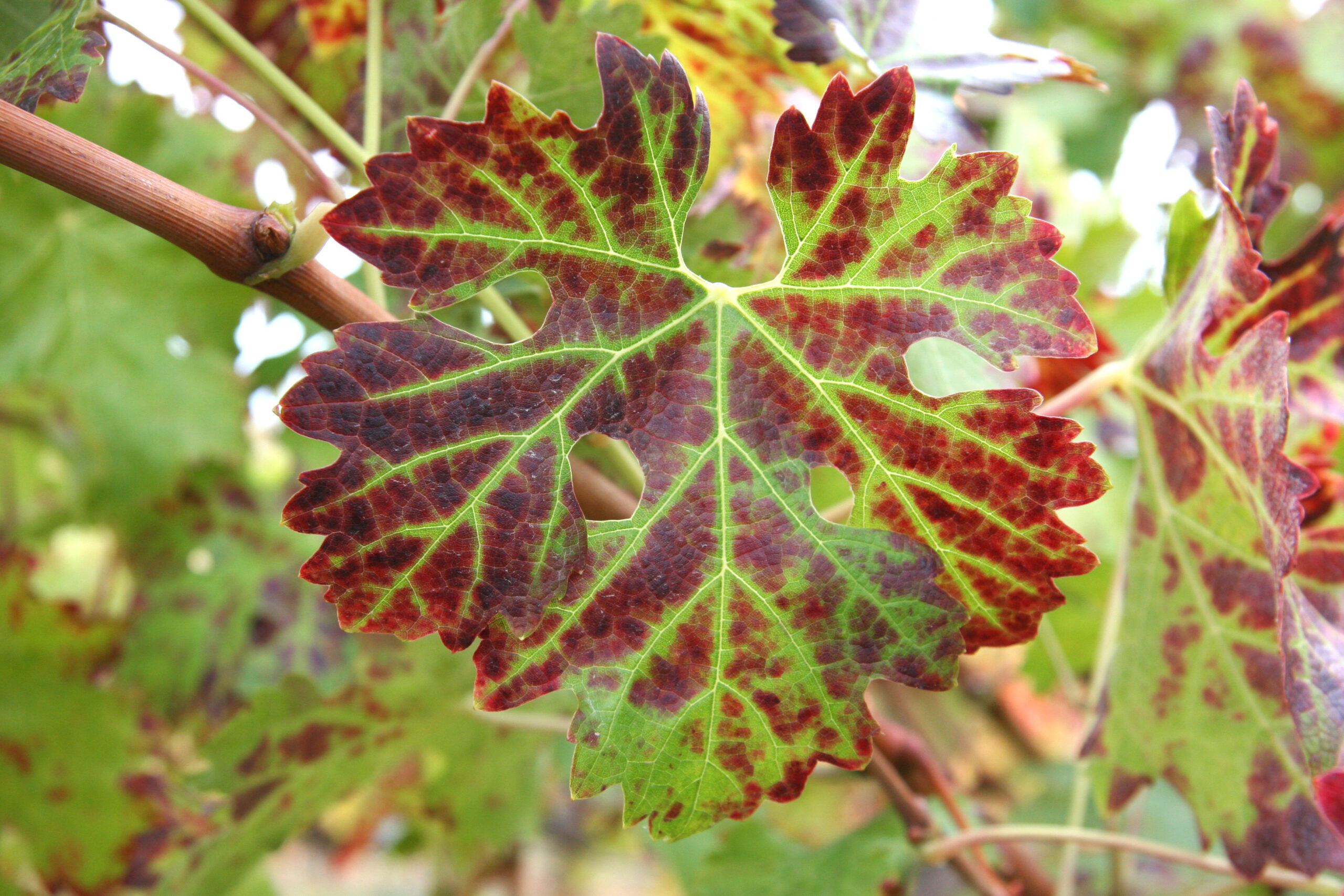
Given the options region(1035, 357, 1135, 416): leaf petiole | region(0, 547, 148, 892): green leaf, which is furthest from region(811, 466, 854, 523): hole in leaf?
region(0, 547, 148, 892): green leaf

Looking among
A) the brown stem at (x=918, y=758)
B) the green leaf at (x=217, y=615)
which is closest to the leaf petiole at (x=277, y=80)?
the brown stem at (x=918, y=758)

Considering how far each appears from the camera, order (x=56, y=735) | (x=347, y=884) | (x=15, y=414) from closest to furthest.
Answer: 1. (x=56, y=735)
2. (x=15, y=414)
3. (x=347, y=884)

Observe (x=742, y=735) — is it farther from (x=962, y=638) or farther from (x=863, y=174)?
(x=863, y=174)

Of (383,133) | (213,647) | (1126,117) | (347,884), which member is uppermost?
(383,133)

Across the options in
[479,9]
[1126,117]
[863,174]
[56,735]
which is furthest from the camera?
[1126,117]

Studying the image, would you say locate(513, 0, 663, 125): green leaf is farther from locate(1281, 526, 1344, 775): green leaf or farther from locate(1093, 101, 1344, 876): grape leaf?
locate(1281, 526, 1344, 775): green leaf

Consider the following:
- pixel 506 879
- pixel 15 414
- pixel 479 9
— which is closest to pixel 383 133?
pixel 479 9
